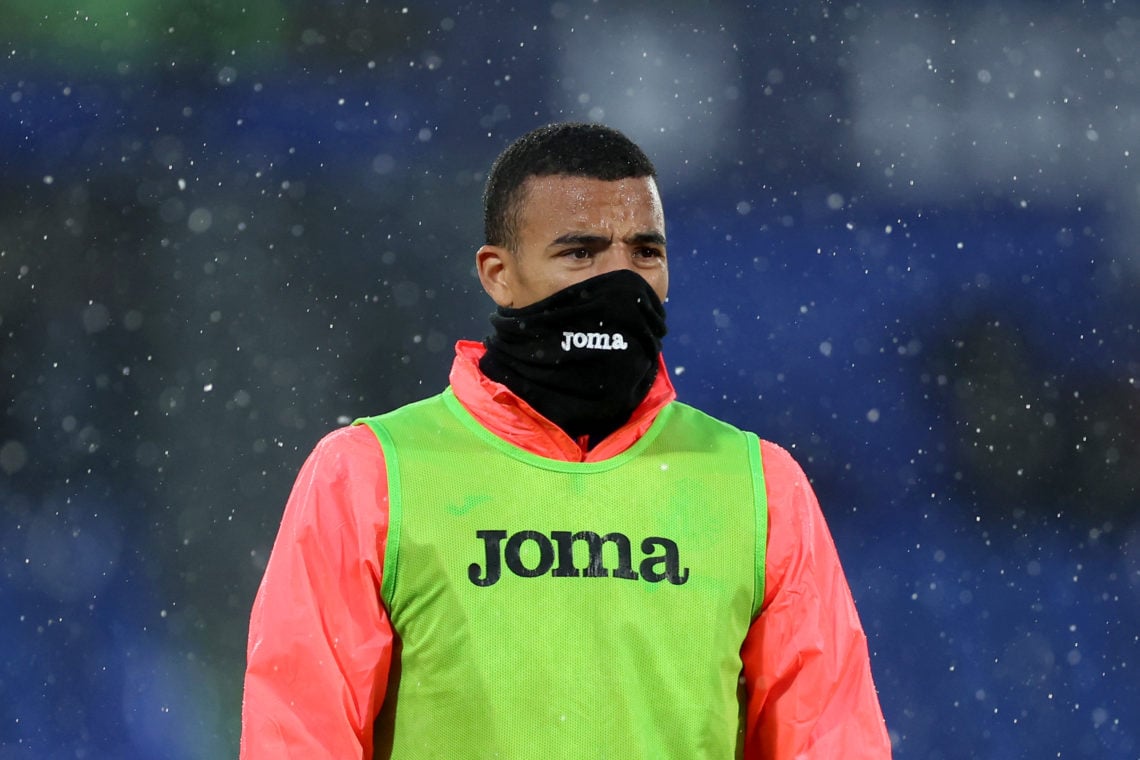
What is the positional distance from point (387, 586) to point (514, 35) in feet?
14.6

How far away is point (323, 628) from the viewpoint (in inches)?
73.5

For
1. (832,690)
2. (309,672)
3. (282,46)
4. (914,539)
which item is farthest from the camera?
(282,46)

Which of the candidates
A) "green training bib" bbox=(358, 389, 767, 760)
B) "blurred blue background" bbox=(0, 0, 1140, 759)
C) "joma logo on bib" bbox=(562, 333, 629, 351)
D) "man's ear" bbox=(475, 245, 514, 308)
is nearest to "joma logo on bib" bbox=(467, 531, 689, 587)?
"green training bib" bbox=(358, 389, 767, 760)

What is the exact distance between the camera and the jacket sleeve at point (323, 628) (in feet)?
6.03

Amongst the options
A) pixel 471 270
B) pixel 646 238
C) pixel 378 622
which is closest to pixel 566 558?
pixel 378 622

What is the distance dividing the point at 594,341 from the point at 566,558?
304 mm

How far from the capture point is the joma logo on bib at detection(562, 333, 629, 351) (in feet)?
6.78

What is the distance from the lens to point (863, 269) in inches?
237

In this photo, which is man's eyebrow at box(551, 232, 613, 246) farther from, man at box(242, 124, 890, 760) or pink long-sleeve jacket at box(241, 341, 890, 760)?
pink long-sleeve jacket at box(241, 341, 890, 760)

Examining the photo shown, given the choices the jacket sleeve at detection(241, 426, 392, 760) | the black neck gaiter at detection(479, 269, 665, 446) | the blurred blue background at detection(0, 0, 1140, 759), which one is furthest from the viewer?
the blurred blue background at detection(0, 0, 1140, 759)

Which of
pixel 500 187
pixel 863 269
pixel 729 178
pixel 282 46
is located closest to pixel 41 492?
pixel 282 46

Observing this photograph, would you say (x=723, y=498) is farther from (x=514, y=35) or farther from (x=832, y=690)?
(x=514, y=35)

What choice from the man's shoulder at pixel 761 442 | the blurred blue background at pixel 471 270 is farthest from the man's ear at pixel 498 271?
the blurred blue background at pixel 471 270

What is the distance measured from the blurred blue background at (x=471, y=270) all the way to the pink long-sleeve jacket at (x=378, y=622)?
361 centimetres
